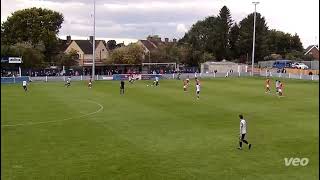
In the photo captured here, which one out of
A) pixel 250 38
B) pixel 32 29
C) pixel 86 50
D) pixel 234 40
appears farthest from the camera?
pixel 86 50

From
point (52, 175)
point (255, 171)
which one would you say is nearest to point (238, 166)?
point (255, 171)

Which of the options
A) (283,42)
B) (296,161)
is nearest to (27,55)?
(296,161)

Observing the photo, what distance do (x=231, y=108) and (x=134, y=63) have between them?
2684 inches

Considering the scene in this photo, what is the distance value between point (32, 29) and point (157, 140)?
286 ft

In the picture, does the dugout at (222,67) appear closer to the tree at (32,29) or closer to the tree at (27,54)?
the tree at (27,54)

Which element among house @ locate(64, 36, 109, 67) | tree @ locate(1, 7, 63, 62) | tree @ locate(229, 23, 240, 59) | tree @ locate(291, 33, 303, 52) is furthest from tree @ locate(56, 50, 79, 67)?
tree @ locate(291, 33, 303, 52)

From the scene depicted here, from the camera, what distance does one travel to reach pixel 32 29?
104m

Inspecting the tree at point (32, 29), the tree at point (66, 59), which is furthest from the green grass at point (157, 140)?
the tree at point (66, 59)

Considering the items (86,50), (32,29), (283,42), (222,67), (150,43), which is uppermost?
(32,29)

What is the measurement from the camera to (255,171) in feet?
56.0

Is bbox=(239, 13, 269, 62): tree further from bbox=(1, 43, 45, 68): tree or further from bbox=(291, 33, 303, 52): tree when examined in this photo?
bbox=(1, 43, 45, 68): tree

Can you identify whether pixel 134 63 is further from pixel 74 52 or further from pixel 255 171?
pixel 255 171

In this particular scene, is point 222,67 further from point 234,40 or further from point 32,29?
point 32,29

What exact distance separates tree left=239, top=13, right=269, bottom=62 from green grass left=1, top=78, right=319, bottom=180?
257ft
